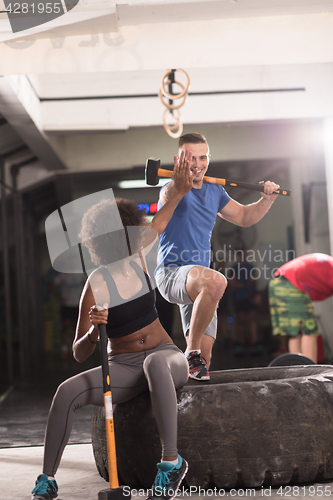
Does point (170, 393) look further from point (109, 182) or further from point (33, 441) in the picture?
point (109, 182)

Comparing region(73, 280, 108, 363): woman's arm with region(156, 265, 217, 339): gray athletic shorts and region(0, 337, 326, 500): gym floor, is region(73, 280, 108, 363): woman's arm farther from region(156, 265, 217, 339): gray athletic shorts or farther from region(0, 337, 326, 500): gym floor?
region(156, 265, 217, 339): gray athletic shorts

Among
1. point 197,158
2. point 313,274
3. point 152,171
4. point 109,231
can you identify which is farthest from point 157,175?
point 313,274

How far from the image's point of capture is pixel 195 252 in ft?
8.19

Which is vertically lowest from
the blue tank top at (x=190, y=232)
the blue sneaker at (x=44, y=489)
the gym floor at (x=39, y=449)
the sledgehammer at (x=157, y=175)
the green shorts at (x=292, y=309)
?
the gym floor at (x=39, y=449)

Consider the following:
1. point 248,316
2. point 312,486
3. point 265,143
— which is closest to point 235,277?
point 248,316

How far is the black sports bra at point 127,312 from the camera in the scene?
1851mm

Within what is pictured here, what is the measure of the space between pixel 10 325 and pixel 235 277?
262cm

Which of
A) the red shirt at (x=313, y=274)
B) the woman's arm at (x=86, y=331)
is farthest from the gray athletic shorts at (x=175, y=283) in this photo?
the red shirt at (x=313, y=274)

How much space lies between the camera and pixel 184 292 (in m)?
2.41

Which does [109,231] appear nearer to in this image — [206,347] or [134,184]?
[206,347]

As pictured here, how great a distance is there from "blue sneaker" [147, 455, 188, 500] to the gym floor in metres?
0.26

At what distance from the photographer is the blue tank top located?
248 centimetres

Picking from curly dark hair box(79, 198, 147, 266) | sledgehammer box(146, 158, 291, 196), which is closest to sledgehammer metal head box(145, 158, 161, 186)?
sledgehammer box(146, 158, 291, 196)

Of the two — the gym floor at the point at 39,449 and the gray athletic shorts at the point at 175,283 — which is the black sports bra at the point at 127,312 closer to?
the gray athletic shorts at the point at 175,283
